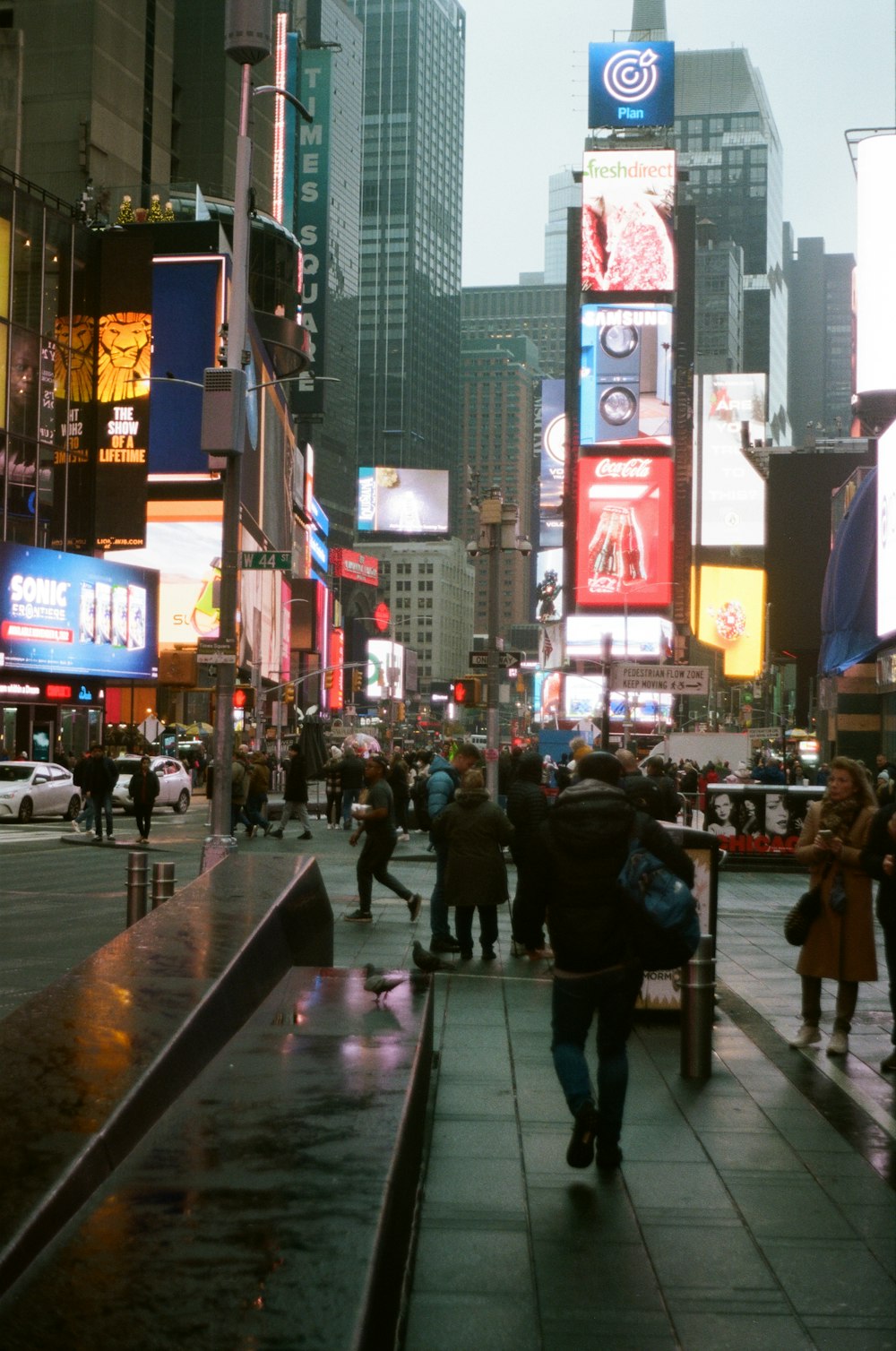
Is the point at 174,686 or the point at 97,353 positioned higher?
the point at 97,353

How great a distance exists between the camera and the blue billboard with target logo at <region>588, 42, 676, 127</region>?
115188mm

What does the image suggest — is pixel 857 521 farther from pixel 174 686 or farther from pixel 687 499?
pixel 687 499

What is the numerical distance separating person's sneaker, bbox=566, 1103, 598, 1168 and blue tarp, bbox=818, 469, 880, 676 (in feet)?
116

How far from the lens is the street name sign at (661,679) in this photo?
21217 mm

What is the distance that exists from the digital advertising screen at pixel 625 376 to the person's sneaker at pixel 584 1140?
95.8 meters

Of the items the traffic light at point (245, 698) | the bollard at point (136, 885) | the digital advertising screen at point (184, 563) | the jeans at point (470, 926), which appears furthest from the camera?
the digital advertising screen at point (184, 563)

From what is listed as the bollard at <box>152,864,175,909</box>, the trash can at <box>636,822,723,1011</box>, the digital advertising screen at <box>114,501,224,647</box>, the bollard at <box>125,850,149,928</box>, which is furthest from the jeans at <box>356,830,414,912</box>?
the digital advertising screen at <box>114,501,224,647</box>

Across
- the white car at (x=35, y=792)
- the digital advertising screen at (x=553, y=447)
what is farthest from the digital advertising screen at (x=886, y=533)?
the digital advertising screen at (x=553, y=447)

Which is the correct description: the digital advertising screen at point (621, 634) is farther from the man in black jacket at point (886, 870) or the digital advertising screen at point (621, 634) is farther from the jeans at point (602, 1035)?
the jeans at point (602, 1035)

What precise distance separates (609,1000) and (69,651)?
46851 mm

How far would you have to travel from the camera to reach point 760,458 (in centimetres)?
11738

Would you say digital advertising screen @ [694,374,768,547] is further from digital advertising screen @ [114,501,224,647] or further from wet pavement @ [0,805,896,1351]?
wet pavement @ [0,805,896,1351]

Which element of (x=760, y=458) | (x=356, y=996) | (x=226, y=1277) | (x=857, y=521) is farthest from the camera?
(x=760, y=458)

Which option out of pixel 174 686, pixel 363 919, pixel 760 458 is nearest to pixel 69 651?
pixel 174 686
